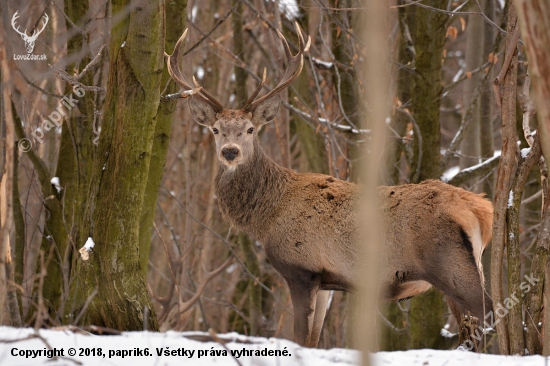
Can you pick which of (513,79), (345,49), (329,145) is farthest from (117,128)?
(345,49)

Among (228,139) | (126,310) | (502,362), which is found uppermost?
(228,139)

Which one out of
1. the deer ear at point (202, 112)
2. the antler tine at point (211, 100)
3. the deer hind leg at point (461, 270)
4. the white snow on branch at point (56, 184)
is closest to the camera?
the deer hind leg at point (461, 270)

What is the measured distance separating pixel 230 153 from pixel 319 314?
193cm

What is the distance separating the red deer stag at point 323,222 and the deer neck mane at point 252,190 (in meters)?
0.01

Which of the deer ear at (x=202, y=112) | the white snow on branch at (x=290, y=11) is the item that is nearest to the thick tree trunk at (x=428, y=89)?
the white snow on branch at (x=290, y=11)

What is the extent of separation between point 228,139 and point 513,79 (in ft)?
9.66

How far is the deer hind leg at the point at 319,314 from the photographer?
277 inches

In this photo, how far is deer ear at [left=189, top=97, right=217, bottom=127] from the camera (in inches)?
294

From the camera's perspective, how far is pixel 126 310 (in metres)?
5.54

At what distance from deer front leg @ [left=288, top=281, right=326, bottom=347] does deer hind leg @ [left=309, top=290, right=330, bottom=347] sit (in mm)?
213

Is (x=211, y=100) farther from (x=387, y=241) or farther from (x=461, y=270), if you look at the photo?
(x=461, y=270)

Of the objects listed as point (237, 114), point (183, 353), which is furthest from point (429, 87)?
point (183, 353)

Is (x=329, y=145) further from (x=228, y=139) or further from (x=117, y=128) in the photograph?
(x=117, y=128)

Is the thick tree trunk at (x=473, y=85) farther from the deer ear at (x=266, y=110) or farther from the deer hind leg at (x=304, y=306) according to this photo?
the deer hind leg at (x=304, y=306)
